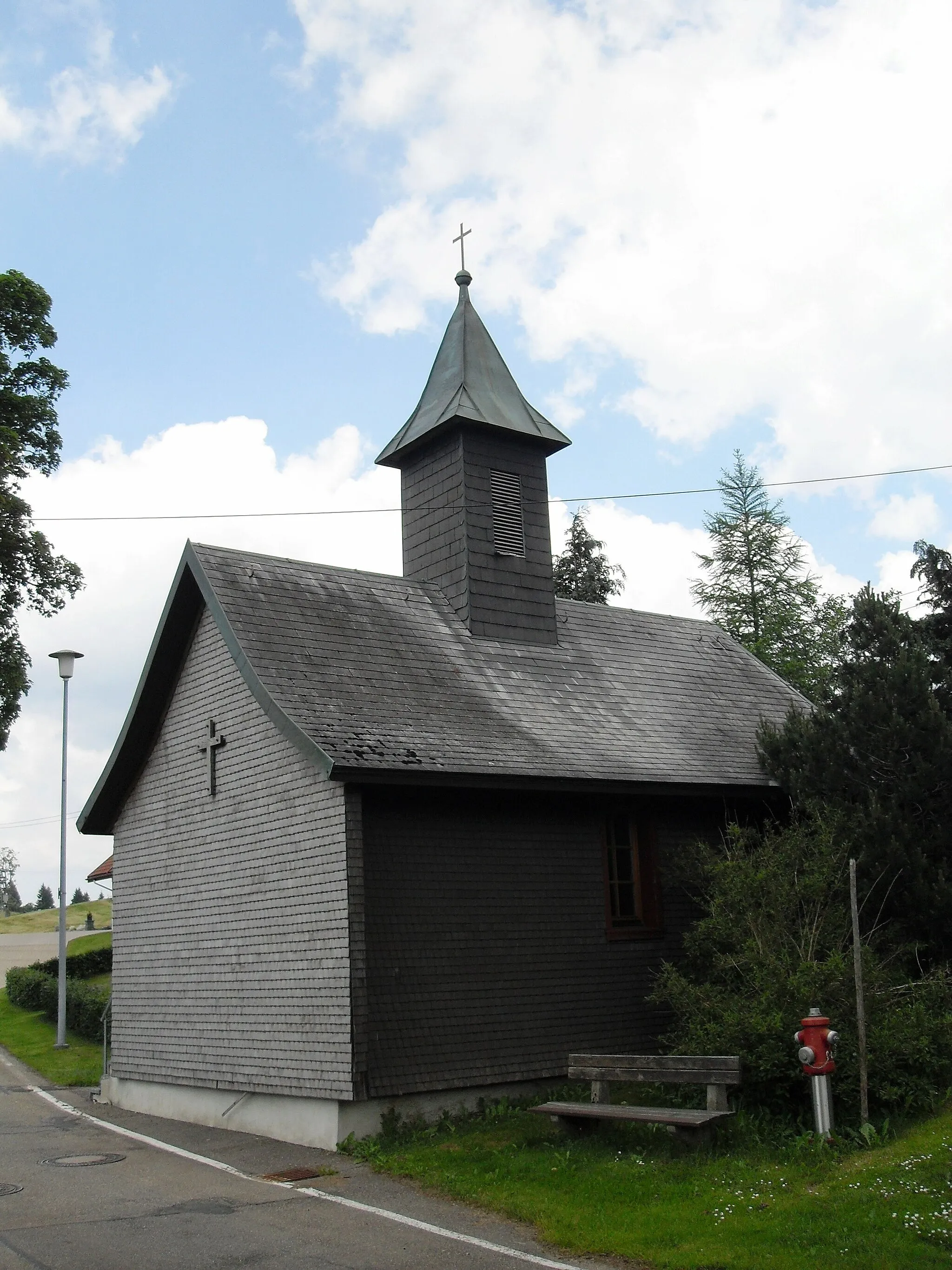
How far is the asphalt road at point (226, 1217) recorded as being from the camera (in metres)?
8.23

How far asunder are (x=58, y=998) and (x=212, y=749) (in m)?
14.6

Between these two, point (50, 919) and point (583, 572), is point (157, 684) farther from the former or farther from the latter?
point (50, 919)

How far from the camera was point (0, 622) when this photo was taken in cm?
2428

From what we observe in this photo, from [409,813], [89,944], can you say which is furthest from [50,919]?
[409,813]

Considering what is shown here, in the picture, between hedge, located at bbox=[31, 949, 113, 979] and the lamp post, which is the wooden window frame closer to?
the lamp post

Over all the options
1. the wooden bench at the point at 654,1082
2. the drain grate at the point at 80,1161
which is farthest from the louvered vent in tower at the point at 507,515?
the drain grate at the point at 80,1161

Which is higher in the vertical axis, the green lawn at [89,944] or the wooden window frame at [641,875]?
the wooden window frame at [641,875]

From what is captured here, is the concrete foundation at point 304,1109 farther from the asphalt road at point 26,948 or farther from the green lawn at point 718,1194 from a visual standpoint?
the asphalt road at point 26,948

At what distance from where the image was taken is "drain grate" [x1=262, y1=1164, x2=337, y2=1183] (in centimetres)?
1105

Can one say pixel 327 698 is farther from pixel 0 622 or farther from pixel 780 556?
pixel 780 556

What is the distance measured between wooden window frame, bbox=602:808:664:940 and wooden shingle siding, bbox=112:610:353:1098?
12.8 ft

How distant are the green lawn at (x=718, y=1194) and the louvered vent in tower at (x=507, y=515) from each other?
8.89 m

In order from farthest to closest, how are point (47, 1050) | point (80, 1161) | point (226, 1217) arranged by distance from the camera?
point (47, 1050) → point (80, 1161) → point (226, 1217)

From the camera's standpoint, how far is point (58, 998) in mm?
27359
